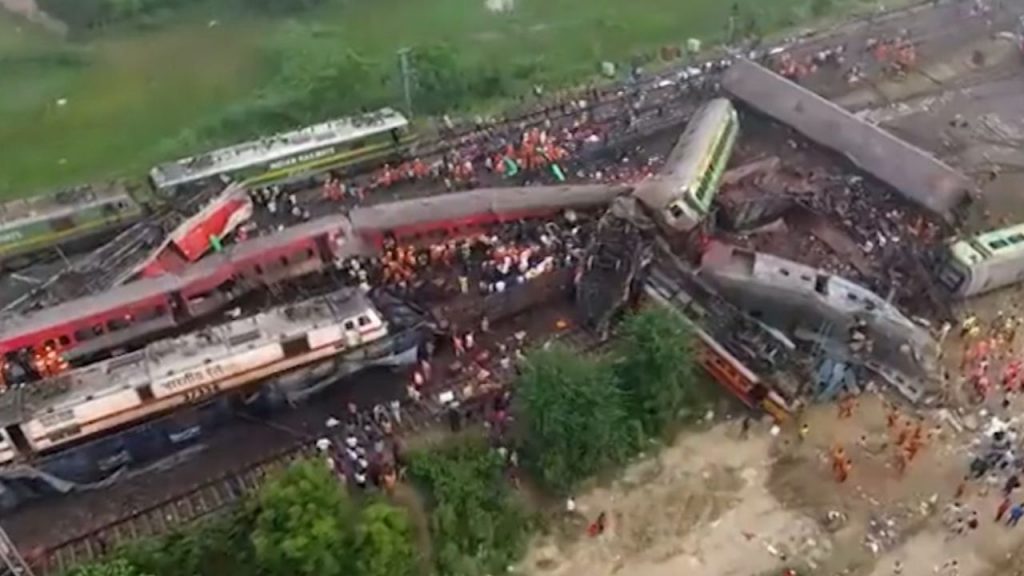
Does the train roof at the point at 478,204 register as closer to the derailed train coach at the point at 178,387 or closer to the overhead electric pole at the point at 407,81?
the derailed train coach at the point at 178,387

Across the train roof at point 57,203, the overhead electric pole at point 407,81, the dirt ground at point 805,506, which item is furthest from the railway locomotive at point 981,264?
the train roof at point 57,203

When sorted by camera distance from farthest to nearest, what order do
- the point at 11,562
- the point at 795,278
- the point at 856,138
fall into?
the point at 856,138 → the point at 795,278 → the point at 11,562

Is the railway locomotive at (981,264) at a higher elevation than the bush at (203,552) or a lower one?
higher

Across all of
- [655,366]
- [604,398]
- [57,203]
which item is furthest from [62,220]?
[655,366]

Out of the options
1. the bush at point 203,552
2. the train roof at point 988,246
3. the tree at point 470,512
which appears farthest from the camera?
the train roof at point 988,246

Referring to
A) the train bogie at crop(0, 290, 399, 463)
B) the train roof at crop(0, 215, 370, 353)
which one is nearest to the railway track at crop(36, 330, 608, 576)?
the train bogie at crop(0, 290, 399, 463)

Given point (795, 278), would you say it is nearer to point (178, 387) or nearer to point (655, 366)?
point (655, 366)

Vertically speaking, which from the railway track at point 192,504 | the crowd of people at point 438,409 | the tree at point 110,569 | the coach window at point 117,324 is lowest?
the railway track at point 192,504
